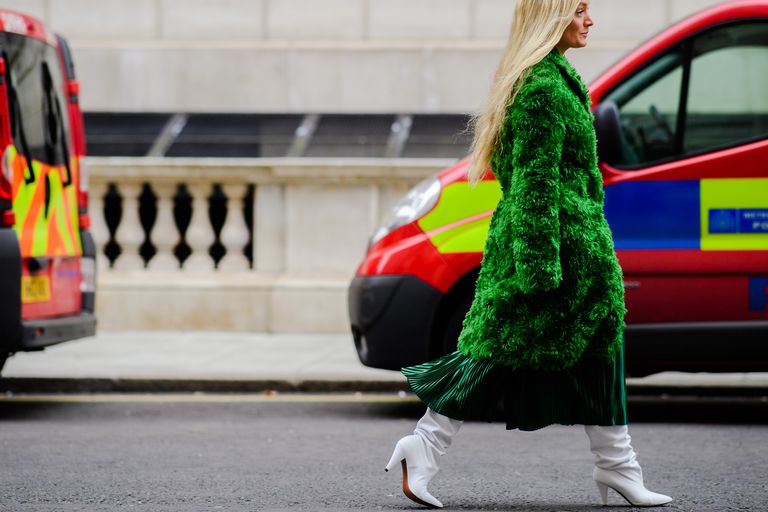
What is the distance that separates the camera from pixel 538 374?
14.5 feet

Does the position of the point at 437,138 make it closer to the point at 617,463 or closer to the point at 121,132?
the point at 121,132

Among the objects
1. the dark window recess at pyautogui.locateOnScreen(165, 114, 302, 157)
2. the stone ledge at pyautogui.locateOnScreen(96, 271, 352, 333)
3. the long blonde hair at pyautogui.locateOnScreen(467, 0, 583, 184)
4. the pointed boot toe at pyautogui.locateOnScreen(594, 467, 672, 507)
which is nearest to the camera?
the long blonde hair at pyautogui.locateOnScreen(467, 0, 583, 184)

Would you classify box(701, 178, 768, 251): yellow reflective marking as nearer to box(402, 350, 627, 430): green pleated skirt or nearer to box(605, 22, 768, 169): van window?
box(605, 22, 768, 169): van window

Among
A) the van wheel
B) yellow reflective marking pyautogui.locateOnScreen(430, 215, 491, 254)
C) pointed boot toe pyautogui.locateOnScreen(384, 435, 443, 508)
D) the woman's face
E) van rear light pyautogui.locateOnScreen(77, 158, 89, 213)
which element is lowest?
pointed boot toe pyautogui.locateOnScreen(384, 435, 443, 508)

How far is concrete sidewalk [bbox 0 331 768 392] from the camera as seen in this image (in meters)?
7.99

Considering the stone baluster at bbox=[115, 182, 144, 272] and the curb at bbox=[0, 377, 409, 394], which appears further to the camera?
the stone baluster at bbox=[115, 182, 144, 272]


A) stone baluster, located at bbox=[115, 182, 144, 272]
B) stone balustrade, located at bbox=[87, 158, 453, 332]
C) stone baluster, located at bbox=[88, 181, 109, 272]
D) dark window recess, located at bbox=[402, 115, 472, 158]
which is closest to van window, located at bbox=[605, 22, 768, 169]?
stone balustrade, located at bbox=[87, 158, 453, 332]

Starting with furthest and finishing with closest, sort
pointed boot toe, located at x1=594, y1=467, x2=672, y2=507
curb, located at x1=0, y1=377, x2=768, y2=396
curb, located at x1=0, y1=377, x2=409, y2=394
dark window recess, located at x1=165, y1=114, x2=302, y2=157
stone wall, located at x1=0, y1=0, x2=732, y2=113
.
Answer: stone wall, located at x1=0, y1=0, x2=732, y2=113 → dark window recess, located at x1=165, y1=114, x2=302, y2=157 → curb, located at x1=0, y1=377, x2=409, y2=394 → curb, located at x1=0, y1=377, x2=768, y2=396 → pointed boot toe, located at x1=594, y1=467, x2=672, y2=507

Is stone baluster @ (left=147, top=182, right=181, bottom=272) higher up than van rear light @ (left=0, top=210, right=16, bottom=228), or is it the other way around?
van rear light @ (left=0, top=210, right=16, bottom=228)

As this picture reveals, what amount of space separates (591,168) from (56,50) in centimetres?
417

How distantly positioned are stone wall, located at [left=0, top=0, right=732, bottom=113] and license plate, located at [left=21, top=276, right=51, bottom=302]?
253 inches

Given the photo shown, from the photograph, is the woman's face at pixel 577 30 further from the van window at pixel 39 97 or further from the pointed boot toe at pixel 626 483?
the van window at pixel 39 97

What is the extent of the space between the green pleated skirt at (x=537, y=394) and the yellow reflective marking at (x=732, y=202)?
6.95ft

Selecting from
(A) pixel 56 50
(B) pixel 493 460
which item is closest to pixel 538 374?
(B) pixel 493 460
